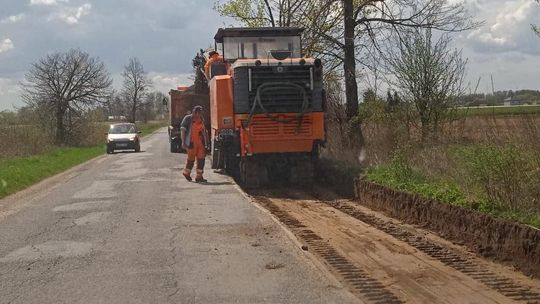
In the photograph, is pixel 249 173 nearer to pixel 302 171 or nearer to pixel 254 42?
pixel 302 171

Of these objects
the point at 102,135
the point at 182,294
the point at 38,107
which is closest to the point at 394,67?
the point at 182,294

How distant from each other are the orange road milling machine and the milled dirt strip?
3701 millimetres

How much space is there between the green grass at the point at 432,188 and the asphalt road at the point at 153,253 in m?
2.63

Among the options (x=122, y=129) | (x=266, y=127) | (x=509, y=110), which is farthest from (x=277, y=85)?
(x=122, y=129)

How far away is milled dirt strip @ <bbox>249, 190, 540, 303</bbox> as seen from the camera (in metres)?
6.59

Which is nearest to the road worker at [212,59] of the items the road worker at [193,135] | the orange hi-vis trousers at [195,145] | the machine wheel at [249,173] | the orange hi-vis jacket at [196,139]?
the road worker at [193,135]

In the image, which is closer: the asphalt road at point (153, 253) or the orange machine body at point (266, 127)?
the asphalt road at point (153, 253)

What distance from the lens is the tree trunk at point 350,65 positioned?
21047mm

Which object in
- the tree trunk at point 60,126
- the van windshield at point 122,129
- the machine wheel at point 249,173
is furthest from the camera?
the tree trunk at point 60,126

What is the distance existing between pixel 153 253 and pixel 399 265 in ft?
10.0

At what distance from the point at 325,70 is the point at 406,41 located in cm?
366

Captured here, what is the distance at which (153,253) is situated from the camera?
8.38 meters

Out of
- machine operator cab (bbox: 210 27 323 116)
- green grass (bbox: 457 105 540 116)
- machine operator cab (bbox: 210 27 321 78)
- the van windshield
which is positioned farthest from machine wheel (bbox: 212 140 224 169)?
the van windshield

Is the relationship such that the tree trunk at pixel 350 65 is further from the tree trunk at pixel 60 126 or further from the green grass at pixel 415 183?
the tree trunk at pixel 60 126
